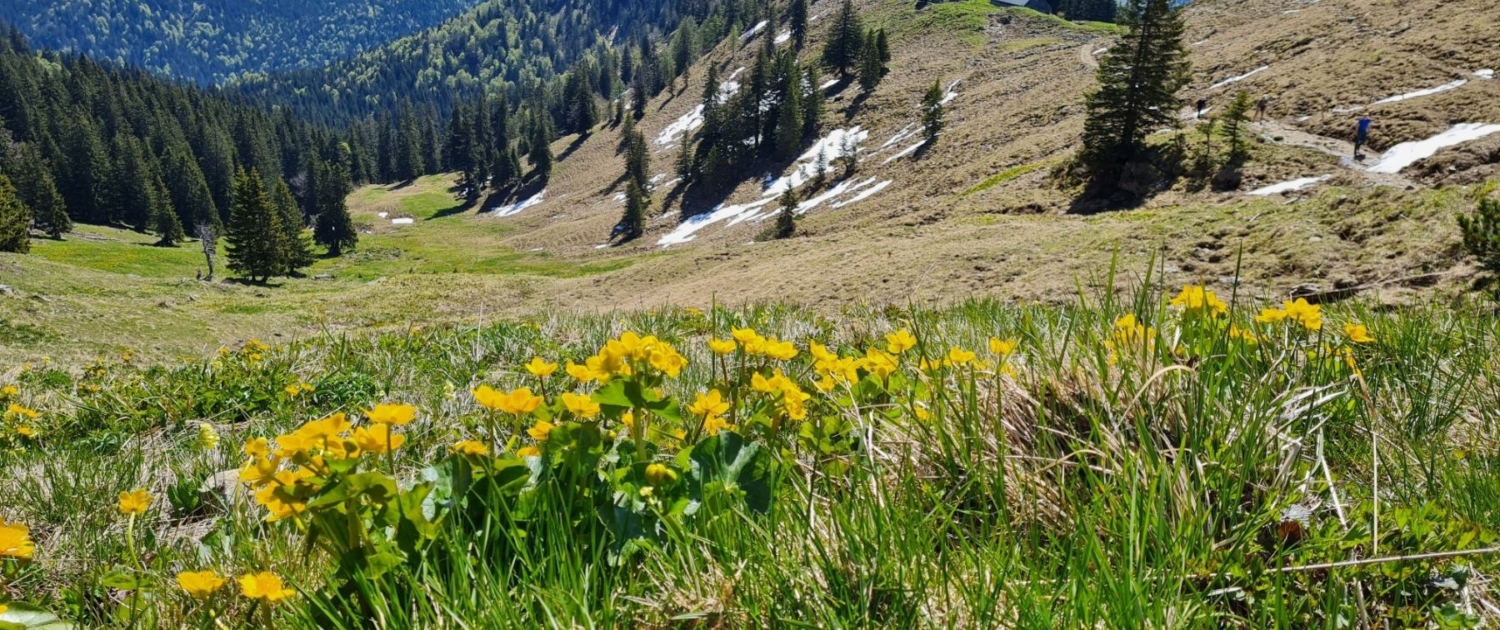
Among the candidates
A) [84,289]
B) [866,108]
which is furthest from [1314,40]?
[84,289]

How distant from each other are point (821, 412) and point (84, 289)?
38349 mm

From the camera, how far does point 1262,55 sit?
3934cm

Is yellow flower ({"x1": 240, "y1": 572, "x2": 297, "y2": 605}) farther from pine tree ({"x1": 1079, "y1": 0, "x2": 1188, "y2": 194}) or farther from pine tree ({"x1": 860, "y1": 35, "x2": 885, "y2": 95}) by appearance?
pine tree ({"x1": 860, "y1": 35, "x2": 885, "y2": 95})

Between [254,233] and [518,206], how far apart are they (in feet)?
150

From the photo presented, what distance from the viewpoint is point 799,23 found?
107250mm

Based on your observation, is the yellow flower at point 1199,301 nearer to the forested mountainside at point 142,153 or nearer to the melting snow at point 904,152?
the melting snow at point 904,152

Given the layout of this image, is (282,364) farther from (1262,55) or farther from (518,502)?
(1262,55)

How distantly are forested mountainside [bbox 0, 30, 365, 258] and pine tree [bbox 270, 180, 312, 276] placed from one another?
235mm

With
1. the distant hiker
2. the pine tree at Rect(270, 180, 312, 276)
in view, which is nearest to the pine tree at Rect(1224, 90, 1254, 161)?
the distant hiker

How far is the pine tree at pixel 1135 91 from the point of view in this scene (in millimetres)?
27469

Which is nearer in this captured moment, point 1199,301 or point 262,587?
point 262,587

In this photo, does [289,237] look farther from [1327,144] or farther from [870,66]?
[1327,144]

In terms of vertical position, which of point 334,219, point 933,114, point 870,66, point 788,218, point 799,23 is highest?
point 799,23

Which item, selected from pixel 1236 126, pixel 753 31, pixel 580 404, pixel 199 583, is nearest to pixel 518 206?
pixel 753 31
